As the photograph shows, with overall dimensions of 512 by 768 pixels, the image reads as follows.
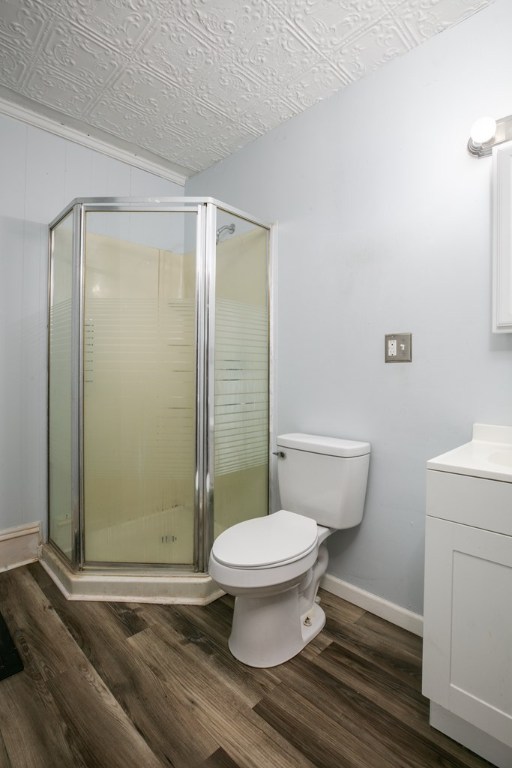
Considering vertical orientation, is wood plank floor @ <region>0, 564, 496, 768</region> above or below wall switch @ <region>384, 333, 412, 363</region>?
below

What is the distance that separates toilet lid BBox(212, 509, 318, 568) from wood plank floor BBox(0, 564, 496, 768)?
0.40m

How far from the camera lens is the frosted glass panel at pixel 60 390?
194 centimetres

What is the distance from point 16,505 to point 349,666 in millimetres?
1811

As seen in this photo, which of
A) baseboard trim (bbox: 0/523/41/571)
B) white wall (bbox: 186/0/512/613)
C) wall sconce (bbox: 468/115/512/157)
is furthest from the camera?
baseboard trim (bbox: 0/523/41/571)

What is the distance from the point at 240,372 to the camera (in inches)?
79.0

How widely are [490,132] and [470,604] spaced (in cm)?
150

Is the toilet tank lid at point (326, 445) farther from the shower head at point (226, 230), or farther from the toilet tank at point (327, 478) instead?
the shower head at point (226, 230)

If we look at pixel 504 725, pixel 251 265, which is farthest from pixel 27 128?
pixel 504 725

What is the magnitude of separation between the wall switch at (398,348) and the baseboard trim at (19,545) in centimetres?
206

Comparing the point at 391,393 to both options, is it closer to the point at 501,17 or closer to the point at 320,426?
the point at 320,426

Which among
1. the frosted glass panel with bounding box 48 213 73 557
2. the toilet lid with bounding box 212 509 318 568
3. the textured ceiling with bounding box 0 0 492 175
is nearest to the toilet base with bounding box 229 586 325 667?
the toilet lid with bounding box 212 509 318 568

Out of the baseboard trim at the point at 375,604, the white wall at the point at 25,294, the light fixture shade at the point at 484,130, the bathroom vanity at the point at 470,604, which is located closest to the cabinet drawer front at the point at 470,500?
the bathroom vanity at the point at 470,604

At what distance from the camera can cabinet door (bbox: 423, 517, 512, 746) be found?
98cm

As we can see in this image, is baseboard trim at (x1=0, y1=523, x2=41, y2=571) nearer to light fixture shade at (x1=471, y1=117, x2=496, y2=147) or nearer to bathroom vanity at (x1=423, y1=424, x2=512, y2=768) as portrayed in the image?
bathroom vanity at (x1=423, y1=424, x2=512, y2=768)
